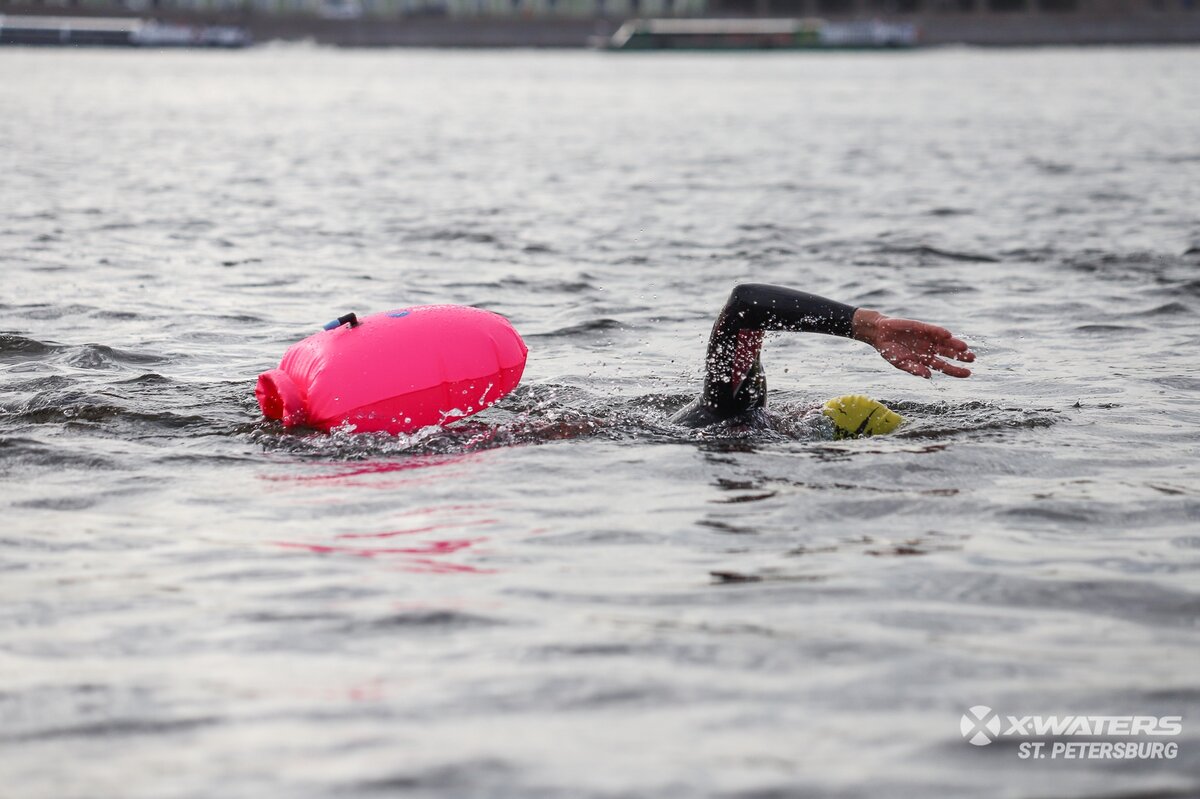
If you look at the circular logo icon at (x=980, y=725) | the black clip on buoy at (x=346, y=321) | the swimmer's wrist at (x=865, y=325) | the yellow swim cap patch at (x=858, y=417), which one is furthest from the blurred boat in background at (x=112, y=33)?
the circular logo icon at (x=980, y=725)

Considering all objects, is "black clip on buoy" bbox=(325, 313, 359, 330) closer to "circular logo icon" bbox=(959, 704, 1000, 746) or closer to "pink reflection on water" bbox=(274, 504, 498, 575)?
"pink reflection on water" bbox=(274, 504, 498, 575)

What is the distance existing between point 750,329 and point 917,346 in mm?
885

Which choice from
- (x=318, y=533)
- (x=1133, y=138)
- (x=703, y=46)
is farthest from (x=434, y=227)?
(x=703, y=46)

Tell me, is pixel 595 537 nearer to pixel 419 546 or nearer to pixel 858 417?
pixel 419 546

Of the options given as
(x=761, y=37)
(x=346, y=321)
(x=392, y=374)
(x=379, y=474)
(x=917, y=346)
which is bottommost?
(x=761, y=37)

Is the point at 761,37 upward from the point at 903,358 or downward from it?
downward

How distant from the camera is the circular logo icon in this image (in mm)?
3904

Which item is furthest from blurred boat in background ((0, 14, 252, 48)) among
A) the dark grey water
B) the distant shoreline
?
the dark grey water

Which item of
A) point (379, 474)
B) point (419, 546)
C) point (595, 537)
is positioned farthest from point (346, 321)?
point (595, 537)

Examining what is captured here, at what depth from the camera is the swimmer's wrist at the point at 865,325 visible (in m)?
6.38

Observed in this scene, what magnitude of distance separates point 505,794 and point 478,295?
9.26 m

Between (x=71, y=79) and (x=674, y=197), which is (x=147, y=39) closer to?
(x=71, y=79)

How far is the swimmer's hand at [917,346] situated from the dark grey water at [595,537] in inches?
19.5

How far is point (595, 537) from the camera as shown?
18.5ft
